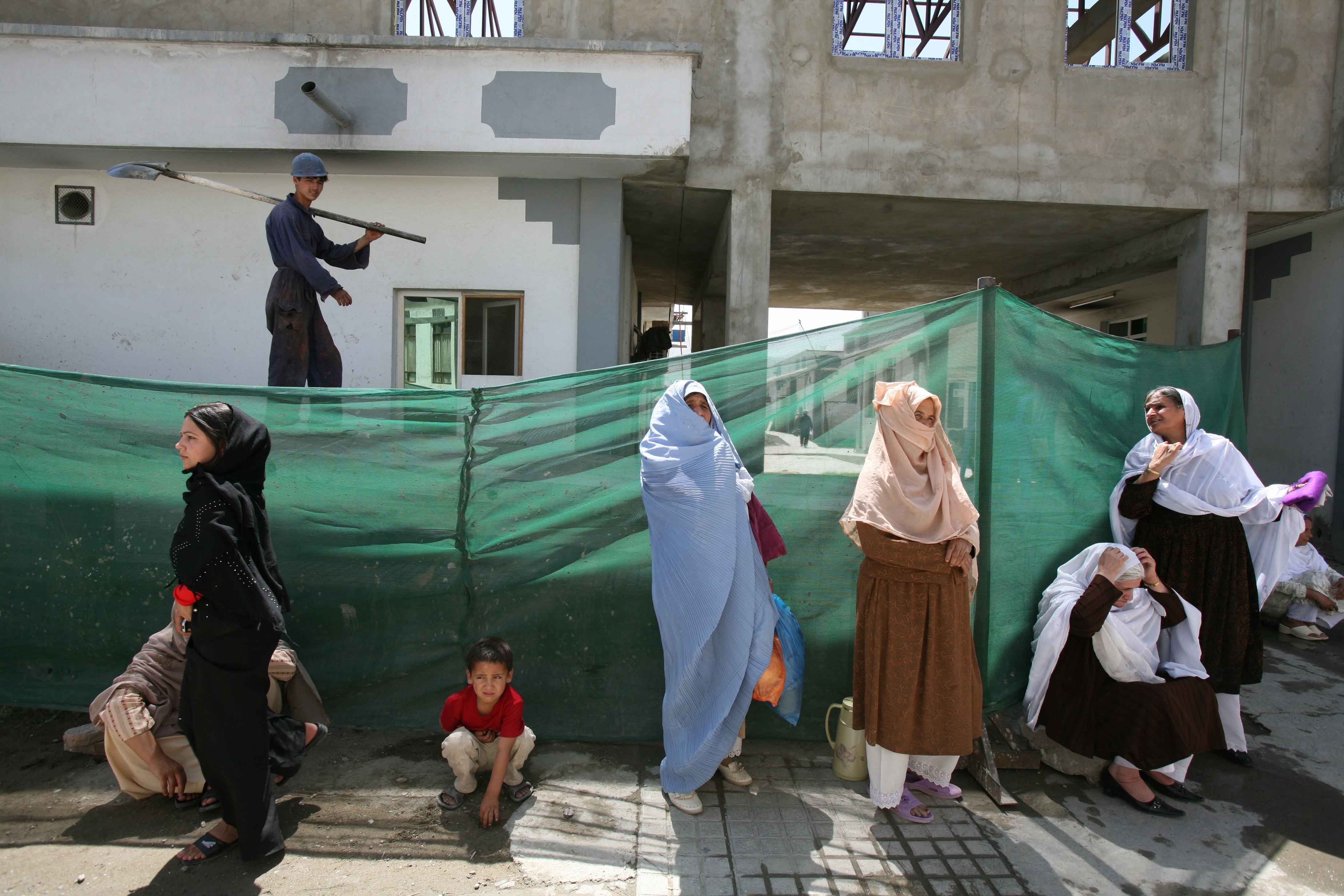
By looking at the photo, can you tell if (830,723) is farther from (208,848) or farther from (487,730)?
(208,848)

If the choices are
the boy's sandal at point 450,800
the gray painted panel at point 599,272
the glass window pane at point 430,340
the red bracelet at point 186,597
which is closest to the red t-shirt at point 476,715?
the boy's sandal at point 450,800

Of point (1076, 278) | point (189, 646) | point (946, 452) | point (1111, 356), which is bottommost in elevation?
point (189, 646)

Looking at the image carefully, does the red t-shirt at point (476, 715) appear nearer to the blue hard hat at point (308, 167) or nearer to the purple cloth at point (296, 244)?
the purple cloth at point (296, 244)

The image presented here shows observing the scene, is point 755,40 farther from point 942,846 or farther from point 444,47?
point 942,846

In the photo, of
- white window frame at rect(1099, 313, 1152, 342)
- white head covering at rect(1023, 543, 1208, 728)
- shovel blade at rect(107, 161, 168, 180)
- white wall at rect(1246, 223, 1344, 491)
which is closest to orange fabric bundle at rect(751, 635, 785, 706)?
white head covering at rect(1023, 543, 1208, 728)

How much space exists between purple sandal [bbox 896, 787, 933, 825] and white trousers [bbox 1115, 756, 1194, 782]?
0.82 metres

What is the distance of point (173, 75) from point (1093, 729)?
712 centimetres

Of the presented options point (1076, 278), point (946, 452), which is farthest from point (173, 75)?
point (1076, 278)

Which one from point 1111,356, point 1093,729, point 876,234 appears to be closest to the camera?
point 1093,729

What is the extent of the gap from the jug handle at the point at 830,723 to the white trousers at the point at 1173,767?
107cm

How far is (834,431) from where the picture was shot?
3.37m

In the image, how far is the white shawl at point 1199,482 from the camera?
3391 millimetres

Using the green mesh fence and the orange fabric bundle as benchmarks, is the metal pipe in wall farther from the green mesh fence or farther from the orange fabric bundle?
the orange fabric bundle

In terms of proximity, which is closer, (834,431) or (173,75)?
(834,431)
